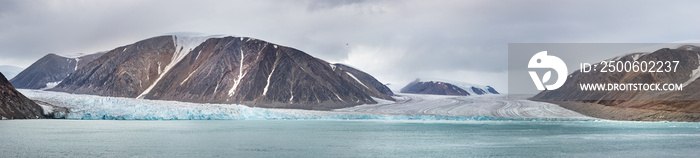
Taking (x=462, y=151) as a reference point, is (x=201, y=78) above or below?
above

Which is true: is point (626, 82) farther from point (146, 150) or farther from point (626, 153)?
point (146, 150)

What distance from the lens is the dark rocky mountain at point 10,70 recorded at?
187 metres

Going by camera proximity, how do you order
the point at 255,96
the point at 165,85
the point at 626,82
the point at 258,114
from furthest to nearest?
the point at 165,85 < the point at 255,96 < the point at 626,82 < the point at 258,114

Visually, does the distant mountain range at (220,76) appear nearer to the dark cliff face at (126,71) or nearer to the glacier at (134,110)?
the dark cliff face at (126,71)

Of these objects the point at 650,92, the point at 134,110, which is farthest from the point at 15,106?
the point at 650,92

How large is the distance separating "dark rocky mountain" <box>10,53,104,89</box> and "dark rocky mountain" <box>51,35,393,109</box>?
17766 mm

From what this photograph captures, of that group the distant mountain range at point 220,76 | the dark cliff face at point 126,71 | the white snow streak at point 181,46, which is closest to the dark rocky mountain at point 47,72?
the dark cliff face at point 126,71

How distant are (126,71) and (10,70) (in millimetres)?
76157

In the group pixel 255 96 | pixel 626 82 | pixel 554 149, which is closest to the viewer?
pixel 554 149

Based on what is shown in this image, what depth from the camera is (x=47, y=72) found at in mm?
167250

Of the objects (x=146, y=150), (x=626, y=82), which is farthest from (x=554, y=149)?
(x=626, y=82)

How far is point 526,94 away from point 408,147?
136 m

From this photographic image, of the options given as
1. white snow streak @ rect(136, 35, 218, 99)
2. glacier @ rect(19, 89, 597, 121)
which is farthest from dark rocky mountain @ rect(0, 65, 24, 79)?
glacier @ rect(19, 89, 597, 121)

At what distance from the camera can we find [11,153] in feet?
95.3
